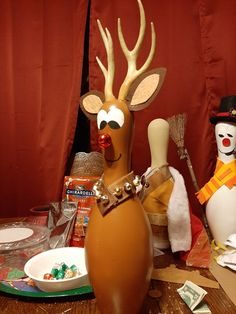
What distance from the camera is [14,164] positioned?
1.24 metres

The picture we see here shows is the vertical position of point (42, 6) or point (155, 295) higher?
point (42, 6)

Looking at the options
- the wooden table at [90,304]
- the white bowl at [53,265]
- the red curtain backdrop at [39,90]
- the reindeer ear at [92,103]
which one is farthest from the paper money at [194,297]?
the red curtain backdrop at [39,90]

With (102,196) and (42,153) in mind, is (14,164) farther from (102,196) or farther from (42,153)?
(102,196)

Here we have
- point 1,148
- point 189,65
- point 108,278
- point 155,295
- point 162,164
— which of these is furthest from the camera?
point 1,148

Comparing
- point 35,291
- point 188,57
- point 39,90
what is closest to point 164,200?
point 35,291

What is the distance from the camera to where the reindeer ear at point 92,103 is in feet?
2.23

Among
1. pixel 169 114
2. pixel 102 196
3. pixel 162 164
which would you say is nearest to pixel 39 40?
pixel 169 114

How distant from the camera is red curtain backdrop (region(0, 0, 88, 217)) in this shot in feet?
3.83

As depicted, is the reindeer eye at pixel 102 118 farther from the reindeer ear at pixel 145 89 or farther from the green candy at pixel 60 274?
the green candy at pixel 60 274

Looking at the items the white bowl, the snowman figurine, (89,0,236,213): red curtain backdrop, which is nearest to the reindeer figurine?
the white bowl

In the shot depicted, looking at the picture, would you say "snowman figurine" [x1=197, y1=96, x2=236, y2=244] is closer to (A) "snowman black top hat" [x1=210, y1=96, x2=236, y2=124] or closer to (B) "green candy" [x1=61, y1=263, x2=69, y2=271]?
(A) "snowman black top hat" [x1=210, y1=96, x2=236, y2=124]

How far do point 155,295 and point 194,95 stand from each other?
2.38 ft

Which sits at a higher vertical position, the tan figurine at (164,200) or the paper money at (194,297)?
the tan figurine at (164,200)

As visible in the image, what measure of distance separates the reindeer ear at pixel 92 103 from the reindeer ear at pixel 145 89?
72 mm
